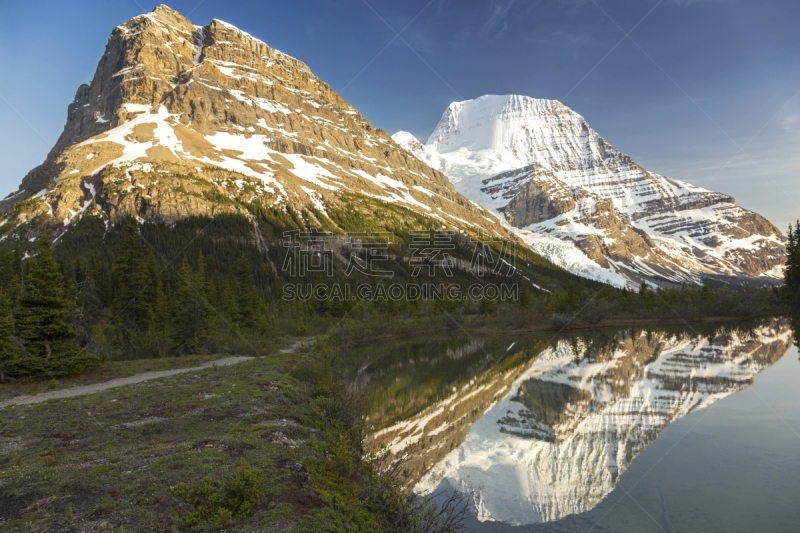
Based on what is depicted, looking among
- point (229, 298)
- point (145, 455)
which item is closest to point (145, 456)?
point (145, 455)

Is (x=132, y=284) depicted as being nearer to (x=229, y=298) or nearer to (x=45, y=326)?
(x=229, y=298)

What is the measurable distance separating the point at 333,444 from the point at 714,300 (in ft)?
353

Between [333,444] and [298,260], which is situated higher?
[298,260]

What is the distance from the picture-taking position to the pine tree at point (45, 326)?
22047mm

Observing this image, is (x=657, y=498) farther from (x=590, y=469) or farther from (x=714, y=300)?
(x=714, y=300)

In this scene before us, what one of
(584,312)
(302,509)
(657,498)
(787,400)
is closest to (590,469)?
(657,498)

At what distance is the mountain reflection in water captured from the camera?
700 inches

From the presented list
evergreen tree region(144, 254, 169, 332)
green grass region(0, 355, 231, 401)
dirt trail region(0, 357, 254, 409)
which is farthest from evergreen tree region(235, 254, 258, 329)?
dirt trail region(0, 357, 254, 409)

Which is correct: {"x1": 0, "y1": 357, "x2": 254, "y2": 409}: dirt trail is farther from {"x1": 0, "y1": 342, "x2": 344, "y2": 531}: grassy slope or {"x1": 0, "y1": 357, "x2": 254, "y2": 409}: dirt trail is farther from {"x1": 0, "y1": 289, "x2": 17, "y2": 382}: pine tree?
{"x1": 0, "y1": 289, "x2": 17, "y2": 382}: pine tree

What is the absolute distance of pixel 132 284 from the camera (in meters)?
44.3

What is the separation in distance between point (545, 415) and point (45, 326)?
2643 centimetres

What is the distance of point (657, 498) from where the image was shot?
14.9m

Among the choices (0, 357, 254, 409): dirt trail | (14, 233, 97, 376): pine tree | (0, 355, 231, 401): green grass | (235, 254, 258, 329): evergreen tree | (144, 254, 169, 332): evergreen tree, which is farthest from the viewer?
(235, 254, 258, 329): evergreen tree

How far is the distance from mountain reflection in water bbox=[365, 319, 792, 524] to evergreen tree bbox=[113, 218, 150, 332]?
21.8 meters
